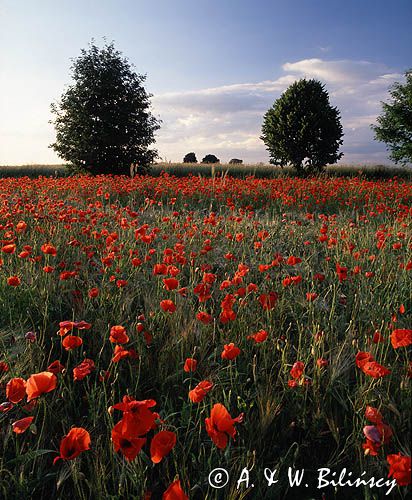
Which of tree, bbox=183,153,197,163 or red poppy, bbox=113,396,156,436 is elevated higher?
tree, bbox=183,153,197,163

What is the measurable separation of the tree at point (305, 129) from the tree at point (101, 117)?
9.46 m

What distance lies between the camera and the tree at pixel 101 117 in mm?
21078

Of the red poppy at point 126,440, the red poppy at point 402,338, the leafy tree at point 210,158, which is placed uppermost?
the leafy tree at point 210,158

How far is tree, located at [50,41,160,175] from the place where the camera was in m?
21.1

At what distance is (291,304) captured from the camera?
3160mm

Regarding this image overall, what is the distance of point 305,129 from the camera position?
84.0 ft

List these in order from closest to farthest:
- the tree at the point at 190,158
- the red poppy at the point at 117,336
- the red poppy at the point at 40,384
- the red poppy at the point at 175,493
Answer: the red poppy at the point at 175,493 → the red poppy at the point at 40,384 → the red poppy at the point at 117,336 → the tree at the point at 190,158

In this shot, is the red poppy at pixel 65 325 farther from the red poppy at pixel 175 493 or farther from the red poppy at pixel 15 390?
the red poppy at pixel 175 493

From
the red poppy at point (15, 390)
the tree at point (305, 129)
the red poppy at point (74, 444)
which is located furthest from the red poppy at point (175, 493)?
the tree at point (305, 129)

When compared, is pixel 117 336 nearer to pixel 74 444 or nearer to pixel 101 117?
pixel 74 444

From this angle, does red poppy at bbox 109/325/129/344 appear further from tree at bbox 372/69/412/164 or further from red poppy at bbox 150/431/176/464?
tree at bbox 372/69/412/164

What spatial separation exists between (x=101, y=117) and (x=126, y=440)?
2195 centimetres

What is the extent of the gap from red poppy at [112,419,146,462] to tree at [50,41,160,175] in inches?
832

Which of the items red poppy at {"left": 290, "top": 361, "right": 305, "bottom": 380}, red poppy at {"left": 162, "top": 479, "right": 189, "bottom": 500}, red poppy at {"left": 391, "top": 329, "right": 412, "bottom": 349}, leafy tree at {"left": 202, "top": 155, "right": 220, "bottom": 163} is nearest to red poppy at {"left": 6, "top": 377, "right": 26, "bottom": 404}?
red poppy at {"left": 162, "top": 479, "right": 189, "bottom": 500}
